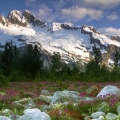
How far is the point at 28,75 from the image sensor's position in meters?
58.9

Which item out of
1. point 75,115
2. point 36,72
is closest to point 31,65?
point 36,72

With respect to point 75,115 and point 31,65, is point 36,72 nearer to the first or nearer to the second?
point 31,65

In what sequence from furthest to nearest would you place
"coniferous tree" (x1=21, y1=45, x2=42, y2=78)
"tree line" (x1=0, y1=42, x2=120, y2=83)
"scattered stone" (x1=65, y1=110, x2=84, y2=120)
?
"coniferous tree" (x1=21, y1=45, x2=42, y2=78) < "tree line" (x1=0, y1=42, x2=120, y2=83) < "scattered stone" (x1=65, y1=110, x2=84, y2=120)

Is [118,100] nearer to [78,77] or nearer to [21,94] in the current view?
[21,94]

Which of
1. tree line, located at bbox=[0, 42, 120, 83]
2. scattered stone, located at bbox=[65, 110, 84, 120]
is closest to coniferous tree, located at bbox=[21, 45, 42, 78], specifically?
tree line, located at bbox=[0, 42, 120, 83]

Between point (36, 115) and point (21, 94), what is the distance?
1405 cm

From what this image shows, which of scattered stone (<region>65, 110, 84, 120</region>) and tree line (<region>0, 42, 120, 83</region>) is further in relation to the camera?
tree line (<region>0, 42, 120, 83</region>)

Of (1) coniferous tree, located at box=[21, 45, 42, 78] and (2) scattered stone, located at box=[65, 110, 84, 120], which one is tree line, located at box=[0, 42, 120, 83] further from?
(2) scattered stone, located at box=[65, 110, 84, 120]

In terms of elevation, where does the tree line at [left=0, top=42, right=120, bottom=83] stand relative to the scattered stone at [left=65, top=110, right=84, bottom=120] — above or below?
above

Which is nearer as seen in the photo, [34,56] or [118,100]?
[118,100]

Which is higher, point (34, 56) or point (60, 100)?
point (34, 56)

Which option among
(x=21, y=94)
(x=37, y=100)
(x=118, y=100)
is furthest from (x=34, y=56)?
(x=118, y=100)

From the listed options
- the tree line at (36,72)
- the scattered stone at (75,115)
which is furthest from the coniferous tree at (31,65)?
the scattered stone at (75,115)

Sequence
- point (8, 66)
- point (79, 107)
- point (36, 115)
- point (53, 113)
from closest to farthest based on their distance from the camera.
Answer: point (36, 115), point (53, 113), point (79, 107), point (8, 66)
